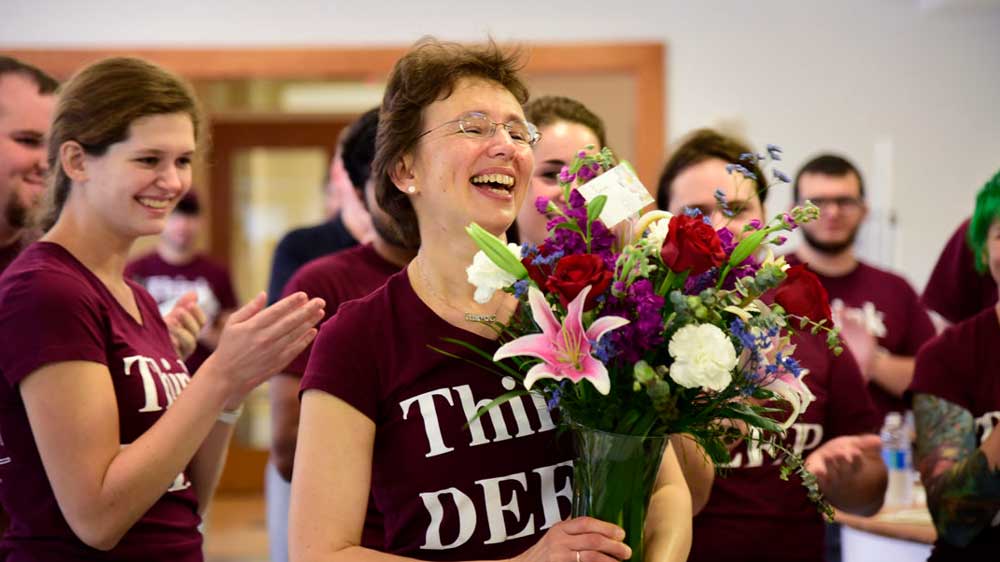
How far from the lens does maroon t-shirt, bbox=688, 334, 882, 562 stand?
7.45 feet

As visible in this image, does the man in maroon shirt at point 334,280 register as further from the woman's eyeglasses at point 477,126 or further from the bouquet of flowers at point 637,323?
the bouquet of flowers at point 637,323

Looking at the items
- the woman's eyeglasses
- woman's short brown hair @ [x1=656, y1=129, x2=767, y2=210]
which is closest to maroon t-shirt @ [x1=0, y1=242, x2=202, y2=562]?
the woman's eyeglasses

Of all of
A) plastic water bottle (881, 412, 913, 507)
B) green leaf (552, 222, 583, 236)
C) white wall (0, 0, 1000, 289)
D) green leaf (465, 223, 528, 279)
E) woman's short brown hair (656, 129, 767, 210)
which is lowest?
plastic water bottle (881, 412, 913, 507)

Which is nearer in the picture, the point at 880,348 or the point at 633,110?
the point at 880,348

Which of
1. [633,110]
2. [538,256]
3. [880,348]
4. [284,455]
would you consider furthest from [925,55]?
[538,256]

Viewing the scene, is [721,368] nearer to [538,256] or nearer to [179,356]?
[538,256]

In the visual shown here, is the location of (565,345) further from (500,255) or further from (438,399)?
(438,399)

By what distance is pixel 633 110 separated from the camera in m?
5.95

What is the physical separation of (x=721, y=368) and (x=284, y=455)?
1.33m

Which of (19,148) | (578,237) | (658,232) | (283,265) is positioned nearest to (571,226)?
(578,237)

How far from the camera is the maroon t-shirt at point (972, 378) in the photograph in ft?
7.34

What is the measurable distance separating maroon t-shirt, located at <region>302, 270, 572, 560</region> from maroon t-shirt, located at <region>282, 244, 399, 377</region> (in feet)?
2.19

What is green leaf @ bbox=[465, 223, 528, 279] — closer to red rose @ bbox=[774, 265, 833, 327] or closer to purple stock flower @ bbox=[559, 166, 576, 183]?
purple stock flower @ bbox=[559, 166, 576, 183]

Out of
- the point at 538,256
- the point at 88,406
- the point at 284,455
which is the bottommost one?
the point at 284,455
